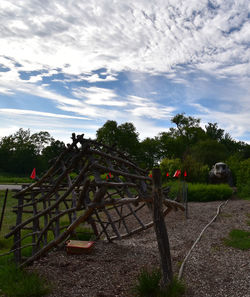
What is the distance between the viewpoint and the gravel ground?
14.5 feet

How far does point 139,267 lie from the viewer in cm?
534

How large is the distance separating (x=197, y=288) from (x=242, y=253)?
A: 102 inches

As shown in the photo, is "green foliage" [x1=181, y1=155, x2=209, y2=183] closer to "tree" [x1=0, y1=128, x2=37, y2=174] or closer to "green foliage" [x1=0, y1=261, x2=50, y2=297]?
"green foliage" [x1=0, y1=261, x2=50, y2=297]

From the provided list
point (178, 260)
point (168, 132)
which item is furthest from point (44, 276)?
point (168, 132)

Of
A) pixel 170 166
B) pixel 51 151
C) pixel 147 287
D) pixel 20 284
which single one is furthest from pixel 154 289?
pixel 51 151

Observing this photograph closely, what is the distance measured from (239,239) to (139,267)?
371cm

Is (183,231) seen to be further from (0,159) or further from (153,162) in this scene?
(0,159)

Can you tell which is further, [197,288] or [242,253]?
[242,253]

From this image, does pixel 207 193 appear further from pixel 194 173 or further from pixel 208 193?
pixel 194 173

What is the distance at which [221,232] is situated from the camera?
8.44m

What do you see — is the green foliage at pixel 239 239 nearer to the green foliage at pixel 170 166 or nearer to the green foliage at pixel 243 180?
the green foliage at pixel 243 180

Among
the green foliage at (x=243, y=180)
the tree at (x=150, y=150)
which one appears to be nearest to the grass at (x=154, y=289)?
the green foliage at (x=243, y=180)

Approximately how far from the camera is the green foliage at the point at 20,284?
4051 mm

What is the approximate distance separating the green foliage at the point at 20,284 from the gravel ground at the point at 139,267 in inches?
8.4
